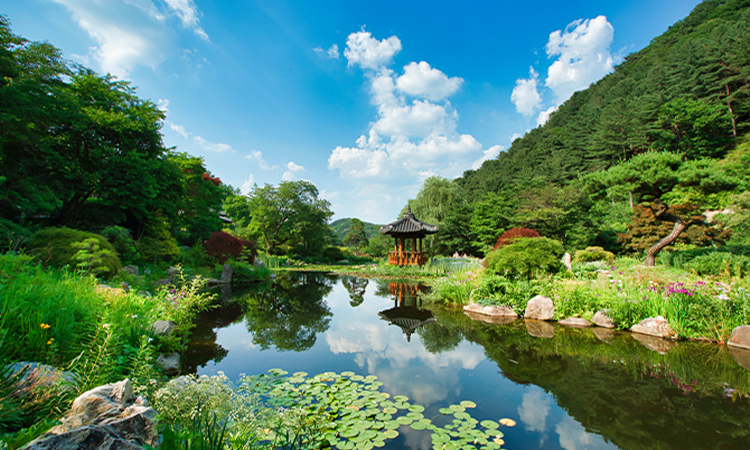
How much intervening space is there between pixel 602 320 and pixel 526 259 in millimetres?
2023

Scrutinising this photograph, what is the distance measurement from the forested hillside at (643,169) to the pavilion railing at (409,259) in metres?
4.92

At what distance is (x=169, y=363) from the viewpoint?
11.5 ft

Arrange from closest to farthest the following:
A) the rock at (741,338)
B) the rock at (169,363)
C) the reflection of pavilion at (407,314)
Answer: the rock at (169,363) → the rock at (741,338) → the reflection of pavilion at (407,314)

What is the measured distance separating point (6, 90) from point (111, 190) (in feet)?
10.2

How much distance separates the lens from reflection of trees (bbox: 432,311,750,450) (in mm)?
2270

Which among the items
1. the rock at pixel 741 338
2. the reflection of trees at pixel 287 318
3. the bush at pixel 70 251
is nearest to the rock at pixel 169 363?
the reflection of trees at pixel 287 318

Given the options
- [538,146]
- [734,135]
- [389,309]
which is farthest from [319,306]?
[538,146]

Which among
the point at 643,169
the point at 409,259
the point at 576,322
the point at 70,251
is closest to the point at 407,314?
the point at 576,322

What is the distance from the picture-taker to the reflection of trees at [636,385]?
2.27m

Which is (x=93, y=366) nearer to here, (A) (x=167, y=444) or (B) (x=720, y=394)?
(A) (x=167, y=444)

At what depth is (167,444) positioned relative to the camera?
162 centimetres

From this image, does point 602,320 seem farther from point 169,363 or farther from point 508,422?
point 169,363

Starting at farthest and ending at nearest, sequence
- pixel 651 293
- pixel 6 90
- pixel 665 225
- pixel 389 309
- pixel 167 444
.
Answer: pixel 665 225, pixel 389 309, pixel 6 90, pixel 651 293, pixel 167 444

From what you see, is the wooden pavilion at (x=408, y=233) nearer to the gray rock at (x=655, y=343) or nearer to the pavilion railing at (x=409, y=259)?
the pavilion railing at (x=409, y=259)
